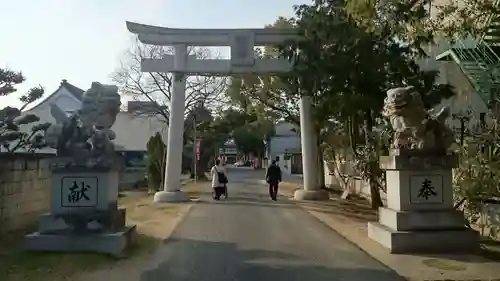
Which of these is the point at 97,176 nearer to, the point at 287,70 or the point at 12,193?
the point at 12,193

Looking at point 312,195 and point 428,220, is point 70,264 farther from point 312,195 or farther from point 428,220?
point 312,195

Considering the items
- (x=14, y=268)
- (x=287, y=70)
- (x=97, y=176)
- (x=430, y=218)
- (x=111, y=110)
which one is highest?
(x=287, y=70)

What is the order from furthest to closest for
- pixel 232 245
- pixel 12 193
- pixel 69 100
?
1. pixel 69 100
2. pixel 12 193
3. pixel 232 245

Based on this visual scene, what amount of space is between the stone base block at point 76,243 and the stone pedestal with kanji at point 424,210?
4629 mm

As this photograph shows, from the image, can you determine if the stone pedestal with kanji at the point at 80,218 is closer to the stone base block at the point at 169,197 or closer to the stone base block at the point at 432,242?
the stone base block at the point at 432,242

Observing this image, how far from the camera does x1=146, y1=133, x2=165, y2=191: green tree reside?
26.0m

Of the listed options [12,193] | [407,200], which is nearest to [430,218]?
[407,200]

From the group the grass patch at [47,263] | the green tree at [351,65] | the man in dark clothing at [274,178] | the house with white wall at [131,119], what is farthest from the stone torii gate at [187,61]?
the house with white wall at [131,119]

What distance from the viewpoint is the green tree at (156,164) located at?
26000mm

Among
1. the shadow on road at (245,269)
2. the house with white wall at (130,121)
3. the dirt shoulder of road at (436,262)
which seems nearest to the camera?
the shadow on road at (245,269)

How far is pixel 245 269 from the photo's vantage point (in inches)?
320

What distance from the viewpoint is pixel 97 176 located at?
374 inches

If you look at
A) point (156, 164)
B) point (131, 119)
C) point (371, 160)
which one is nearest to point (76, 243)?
point (371, 160)

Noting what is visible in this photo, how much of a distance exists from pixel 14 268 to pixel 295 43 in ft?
31.9
